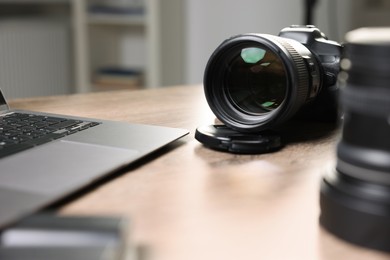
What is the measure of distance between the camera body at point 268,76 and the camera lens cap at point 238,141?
0.04 ft

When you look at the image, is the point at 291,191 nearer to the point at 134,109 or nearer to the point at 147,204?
the point at 147,204

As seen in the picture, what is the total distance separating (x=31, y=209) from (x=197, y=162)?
244mm

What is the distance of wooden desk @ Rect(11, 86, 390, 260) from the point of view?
17.2 inches

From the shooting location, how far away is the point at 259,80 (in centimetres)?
79

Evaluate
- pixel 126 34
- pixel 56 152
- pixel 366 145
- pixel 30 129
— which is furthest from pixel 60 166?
pixel 126 34

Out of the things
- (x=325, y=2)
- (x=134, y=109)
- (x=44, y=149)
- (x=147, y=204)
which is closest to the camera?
(x=147, y=204)

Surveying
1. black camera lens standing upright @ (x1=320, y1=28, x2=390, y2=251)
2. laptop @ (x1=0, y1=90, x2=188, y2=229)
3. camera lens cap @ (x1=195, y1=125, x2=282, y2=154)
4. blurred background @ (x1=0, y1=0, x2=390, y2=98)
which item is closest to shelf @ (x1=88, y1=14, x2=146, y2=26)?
blurred background @ (x1=0, y1=0, x2=390, y2=98)

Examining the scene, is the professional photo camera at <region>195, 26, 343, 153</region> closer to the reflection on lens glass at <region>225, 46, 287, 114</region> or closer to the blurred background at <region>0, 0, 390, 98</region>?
the reflection on lens glass at <region>225, 46, 287, 114</region>

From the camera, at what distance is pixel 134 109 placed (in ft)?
3.19

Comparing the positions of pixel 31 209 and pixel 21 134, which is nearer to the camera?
pixel 31 209

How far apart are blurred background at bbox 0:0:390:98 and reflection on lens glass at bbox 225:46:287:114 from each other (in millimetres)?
1503

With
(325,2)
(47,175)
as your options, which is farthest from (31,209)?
(325,2)

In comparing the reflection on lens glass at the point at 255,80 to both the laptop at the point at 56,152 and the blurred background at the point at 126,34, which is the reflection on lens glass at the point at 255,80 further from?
the blurred background at the point at 126,34

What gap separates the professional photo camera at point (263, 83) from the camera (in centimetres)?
70
